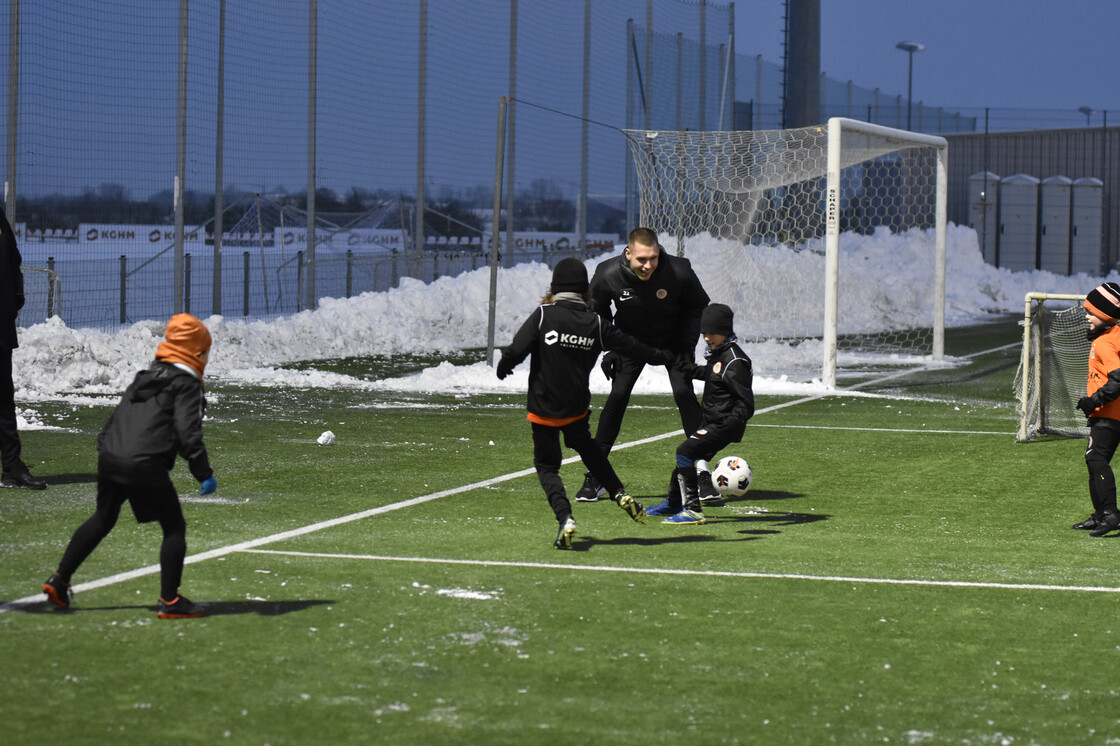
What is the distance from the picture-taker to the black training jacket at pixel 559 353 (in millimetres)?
7375

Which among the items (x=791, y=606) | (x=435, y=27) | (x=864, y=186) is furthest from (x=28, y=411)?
(x=864, y=186)

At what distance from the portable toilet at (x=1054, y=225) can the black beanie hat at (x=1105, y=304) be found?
135 ft

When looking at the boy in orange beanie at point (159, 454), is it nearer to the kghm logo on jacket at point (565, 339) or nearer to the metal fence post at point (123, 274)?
the kghm logo on jacket at point (565, 339)

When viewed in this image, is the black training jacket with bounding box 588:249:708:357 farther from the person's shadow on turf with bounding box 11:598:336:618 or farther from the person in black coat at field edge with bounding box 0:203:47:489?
the person in black coat at field edge with bounding box 0:203:47:489

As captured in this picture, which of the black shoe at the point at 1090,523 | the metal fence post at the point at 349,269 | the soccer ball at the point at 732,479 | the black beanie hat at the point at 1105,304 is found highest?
the metal fence post at the point at 349,269

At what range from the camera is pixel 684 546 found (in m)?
7.55

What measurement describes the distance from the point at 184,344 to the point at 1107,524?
5542mm

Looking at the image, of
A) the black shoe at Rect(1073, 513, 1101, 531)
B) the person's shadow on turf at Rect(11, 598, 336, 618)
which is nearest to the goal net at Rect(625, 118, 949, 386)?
the black shoe at Rect(1073, 513, 1101, 531)

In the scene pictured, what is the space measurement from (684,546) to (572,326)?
1.41 metres

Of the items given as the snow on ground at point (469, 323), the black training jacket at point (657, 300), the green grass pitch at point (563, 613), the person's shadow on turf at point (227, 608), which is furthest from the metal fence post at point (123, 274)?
the person's shadow on turf at point (227, 608)

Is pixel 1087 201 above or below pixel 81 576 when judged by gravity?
above

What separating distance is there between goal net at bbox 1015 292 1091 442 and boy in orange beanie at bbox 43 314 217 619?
8.72 m

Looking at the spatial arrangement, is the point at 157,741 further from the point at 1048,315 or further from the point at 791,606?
the point at 1048,315

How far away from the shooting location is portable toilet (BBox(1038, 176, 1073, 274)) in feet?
153
